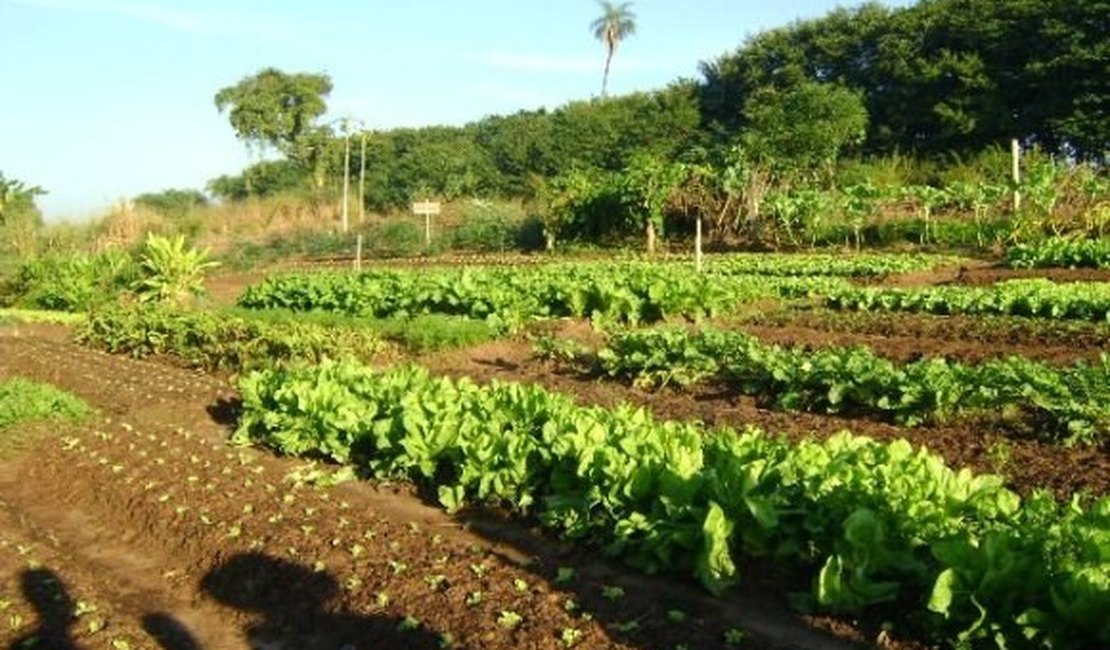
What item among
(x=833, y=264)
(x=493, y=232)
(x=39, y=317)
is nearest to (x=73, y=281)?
(x=39, y=317)

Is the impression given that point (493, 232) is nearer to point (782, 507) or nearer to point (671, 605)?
point (782, 507)

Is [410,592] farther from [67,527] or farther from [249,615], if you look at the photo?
[67,527]

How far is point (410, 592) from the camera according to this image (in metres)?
5.09

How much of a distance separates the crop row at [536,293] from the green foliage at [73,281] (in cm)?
450

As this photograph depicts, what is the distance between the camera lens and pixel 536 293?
15.1 m

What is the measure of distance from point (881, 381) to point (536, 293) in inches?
294

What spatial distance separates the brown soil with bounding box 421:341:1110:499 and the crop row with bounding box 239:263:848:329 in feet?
9.73

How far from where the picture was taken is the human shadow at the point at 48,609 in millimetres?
4969

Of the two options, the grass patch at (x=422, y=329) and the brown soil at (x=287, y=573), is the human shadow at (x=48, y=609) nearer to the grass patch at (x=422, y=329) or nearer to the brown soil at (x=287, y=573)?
the brown soil at (x=287, y=573)

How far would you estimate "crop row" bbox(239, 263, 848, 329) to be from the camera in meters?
14.3

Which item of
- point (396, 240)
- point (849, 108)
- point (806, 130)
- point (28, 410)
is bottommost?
point (28, 410)

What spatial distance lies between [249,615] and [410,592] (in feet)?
3.09

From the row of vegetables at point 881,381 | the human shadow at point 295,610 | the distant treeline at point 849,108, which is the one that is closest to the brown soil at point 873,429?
the row of vegetables at point 881,381

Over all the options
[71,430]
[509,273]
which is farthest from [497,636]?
[509,273]
